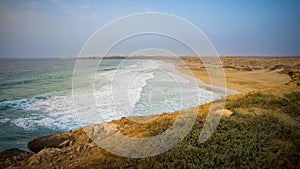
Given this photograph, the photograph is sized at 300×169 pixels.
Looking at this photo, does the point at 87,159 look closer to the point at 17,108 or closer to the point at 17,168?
the point at 17,168

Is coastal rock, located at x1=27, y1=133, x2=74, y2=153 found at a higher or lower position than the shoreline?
lower

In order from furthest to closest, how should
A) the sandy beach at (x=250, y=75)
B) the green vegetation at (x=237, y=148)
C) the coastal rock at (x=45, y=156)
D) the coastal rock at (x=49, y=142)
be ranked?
the sandy beach at (x=250, y=75) → the coastal rock at (x=49, y=142) → the coastal rock at (x=45, y=156) → the green vegetation at (x=237, y=148)

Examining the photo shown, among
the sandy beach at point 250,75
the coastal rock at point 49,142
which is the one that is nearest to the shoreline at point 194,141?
the coastal rock at point 49,142

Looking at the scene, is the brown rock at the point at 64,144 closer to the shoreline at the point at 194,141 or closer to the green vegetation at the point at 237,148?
the shoreline at the point at 194,141

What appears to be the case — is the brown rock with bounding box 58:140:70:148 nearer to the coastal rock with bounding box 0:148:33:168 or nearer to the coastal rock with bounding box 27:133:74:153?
the coastal rock with bounding box 27:133:74:153

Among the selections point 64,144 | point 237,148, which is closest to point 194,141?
point 237,148

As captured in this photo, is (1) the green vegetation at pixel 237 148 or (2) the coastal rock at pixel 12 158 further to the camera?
(2) the coastal rock at pixel 12 158

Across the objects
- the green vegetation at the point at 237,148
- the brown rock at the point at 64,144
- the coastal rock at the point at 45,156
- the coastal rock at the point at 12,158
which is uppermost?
the green vegetation at the point at 237,148

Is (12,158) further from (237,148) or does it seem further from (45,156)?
(237,148)

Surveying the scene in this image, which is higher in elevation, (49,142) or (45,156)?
(45,156)

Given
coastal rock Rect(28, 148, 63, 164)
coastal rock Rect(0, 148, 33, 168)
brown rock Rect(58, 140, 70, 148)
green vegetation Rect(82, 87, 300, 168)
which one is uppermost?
green vegetation Rect(82, 87, 300, 168)

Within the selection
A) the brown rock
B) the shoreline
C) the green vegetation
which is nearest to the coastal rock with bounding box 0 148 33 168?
the shoreline

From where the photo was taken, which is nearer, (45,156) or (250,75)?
(45,156)
